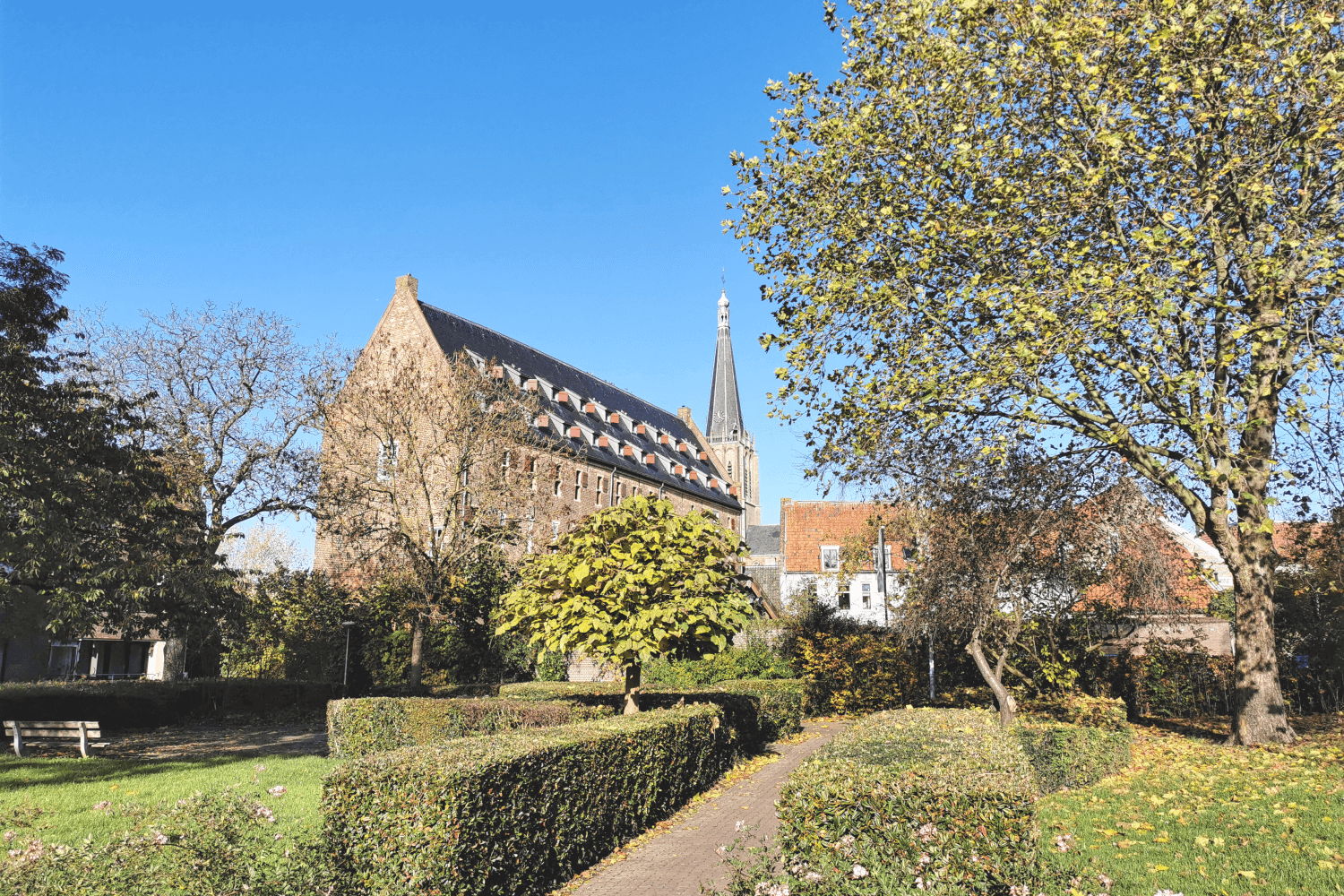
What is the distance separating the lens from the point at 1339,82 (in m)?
9.16

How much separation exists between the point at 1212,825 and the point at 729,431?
67.9 metres

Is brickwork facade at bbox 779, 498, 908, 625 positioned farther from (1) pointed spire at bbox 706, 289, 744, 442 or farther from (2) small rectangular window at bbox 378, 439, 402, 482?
(1) pointed spire at bbox 706, 289, 744, 442

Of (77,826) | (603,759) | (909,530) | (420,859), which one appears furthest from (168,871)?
(909,530)

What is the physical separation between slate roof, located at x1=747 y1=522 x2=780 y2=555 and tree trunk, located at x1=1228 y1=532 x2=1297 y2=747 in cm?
6400

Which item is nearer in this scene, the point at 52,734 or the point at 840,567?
the point at 52,734

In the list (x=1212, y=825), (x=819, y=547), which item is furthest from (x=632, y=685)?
(x=819, y=547)

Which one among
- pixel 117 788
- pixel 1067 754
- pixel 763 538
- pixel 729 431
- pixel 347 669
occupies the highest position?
pixel 729 431

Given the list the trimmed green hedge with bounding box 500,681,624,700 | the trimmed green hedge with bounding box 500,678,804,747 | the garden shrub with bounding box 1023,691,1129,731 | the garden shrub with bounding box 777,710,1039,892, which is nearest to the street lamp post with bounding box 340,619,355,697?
the trimmed green hedge with bounding box 500,681,624,700

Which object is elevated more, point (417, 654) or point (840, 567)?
point (840, 567)

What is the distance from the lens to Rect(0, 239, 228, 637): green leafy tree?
12977 millimetres

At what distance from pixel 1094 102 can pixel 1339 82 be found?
254 centimetres

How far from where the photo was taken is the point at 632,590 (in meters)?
11.7

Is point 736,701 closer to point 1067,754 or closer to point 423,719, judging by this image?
point 423,719

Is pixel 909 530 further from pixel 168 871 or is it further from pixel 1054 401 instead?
pixel 168 871
